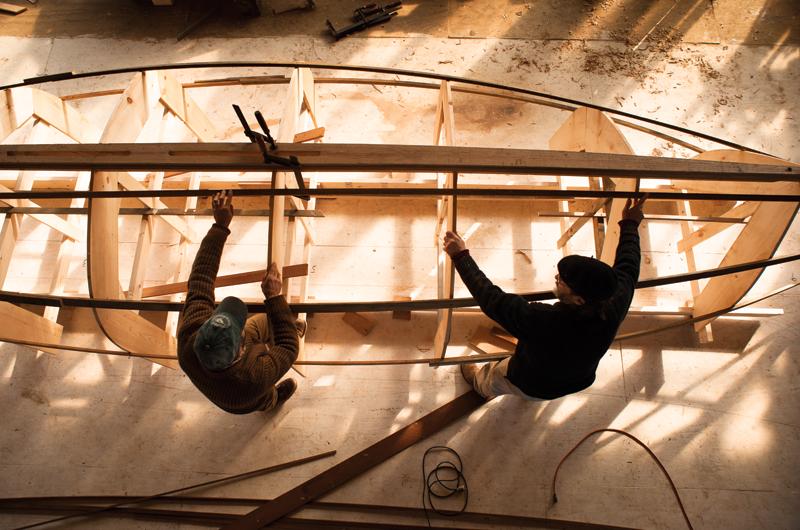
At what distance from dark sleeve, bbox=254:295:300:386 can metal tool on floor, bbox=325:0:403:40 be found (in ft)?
13.4

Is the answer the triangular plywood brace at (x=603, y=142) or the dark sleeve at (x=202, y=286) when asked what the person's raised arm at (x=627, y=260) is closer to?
the triangular plywood brace at (x=603, y=142)

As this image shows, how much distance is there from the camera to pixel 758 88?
15.4ft

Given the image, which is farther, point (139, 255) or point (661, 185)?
point (661, 185)

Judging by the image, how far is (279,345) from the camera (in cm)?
223

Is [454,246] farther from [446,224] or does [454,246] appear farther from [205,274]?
[205,274]

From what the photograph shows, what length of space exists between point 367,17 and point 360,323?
3848mm

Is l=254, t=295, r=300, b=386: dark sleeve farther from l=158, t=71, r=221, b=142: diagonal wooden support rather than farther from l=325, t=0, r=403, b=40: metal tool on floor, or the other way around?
l=325, t=0, r=403, b=40: metal tool on floor

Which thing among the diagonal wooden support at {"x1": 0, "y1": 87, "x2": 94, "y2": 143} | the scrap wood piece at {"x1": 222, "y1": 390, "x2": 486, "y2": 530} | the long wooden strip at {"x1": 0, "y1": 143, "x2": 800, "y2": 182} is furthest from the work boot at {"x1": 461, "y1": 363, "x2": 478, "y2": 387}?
the diagonal wooden support at {"x1": 0, "y1": 87, "x2": 94, "y2": 143}

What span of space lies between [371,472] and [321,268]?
70.5 inches

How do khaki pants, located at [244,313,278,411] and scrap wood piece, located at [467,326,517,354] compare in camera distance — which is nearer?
khaki pants, located at [244,313,278,411]

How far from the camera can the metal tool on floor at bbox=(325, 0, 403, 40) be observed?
499 cm

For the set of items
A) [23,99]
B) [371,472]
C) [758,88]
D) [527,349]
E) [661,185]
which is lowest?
[371,472]

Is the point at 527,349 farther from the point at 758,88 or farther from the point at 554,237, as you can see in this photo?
the point at 758,88

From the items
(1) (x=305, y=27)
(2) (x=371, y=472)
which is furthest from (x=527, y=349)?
(1) (x=305, y=27)
